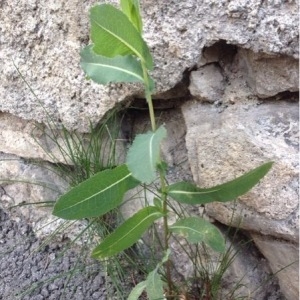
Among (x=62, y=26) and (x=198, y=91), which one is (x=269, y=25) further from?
(x=62, y=26)

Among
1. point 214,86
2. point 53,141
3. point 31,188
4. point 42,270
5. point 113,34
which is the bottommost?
point 42,270

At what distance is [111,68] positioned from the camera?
Answer: 874mm

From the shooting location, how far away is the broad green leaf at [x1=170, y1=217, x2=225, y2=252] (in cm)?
87

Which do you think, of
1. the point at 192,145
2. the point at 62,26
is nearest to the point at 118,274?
the point at 192,145

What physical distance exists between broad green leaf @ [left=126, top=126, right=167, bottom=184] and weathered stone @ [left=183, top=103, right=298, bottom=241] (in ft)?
0.56

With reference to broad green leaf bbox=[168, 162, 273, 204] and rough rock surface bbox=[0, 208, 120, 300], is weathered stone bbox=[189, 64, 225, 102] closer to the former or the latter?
broad green leaf bbox=[168, 162, 273, 204]

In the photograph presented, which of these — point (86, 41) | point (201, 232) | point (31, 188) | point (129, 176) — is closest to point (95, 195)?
point (129, 176)

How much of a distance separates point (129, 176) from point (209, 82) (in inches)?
8.2

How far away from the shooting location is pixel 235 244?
102 centimetres

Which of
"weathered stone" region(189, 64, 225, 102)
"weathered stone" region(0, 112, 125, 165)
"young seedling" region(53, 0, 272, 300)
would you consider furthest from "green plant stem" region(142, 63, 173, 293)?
"weathered stone" region(0, 112, 125, 165)

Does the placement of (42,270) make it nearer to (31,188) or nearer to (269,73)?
(31,188)

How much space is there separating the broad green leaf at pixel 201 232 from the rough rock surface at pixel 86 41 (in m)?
0.23

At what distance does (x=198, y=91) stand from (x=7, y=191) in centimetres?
55

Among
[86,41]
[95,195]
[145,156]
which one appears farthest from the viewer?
[86,41]
